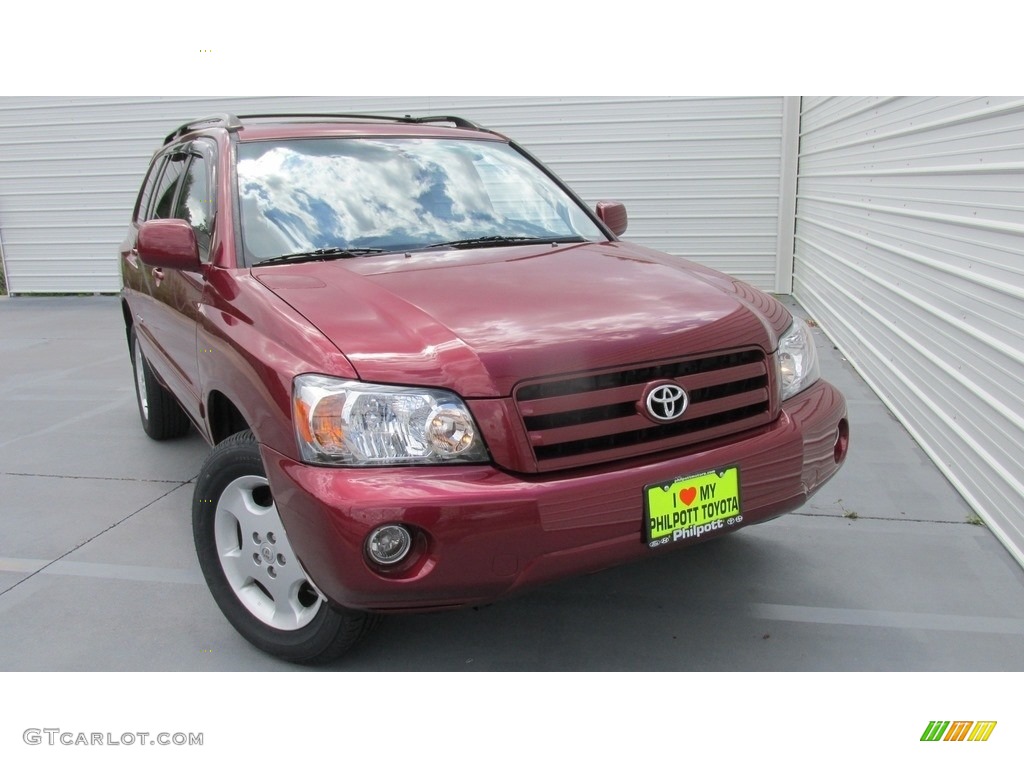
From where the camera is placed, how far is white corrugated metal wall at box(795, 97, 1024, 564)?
356 centimetres

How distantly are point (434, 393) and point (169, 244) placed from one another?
143cm

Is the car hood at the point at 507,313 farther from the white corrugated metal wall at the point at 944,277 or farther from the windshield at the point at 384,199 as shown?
the white corrugated metal wall at the point at 944,277

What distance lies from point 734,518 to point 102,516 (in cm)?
309

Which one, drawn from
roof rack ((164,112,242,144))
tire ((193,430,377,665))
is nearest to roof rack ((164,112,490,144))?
roof rack ((164,112,242,144))

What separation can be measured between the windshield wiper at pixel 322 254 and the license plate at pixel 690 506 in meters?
1.42

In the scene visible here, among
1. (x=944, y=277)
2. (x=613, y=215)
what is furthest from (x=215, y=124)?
(x=944, y=277)

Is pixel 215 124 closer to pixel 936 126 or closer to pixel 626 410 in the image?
pixel 626 410

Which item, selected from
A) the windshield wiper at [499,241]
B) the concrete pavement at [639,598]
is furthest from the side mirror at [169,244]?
the concrete pavement at [639,598]

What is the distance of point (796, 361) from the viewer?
2.99 meters

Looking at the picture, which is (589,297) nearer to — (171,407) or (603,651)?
(603,651)

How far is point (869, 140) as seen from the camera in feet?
20.1

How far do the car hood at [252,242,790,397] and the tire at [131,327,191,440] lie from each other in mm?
2493

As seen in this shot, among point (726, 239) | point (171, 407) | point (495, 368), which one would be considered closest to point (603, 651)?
point (495, 368)
